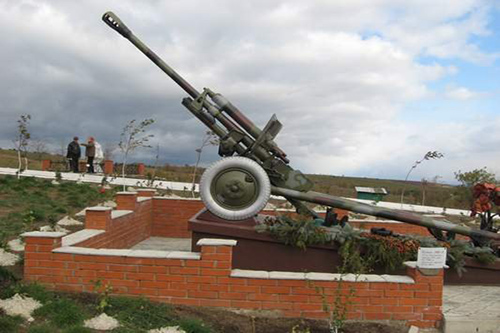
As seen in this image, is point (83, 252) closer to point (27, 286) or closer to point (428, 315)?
point (27, 286)

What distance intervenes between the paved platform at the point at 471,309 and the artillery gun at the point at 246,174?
3.08 ft

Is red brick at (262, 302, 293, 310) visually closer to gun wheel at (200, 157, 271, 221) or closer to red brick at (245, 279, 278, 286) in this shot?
red brick at (245, 279, 278, 286)

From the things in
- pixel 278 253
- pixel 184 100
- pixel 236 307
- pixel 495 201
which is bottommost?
pixel 236 307

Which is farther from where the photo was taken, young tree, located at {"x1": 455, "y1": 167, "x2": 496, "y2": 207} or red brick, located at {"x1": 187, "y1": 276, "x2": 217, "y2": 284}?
young tree, located at {"x1": 455, "y1": 167, "x2": 496, "y2": 207}

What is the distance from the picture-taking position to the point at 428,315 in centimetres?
512

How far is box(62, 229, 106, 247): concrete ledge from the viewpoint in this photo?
19.4 ft

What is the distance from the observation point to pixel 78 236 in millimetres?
6465

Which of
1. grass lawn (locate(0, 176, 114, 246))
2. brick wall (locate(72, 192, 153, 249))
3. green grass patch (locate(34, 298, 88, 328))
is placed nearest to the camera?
green grass patch (locate(34, 298, 88, 328))

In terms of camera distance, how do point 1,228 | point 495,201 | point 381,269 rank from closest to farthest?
point 381,269
point 495,201
point 1,228

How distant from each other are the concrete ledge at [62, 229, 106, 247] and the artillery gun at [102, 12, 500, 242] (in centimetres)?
165

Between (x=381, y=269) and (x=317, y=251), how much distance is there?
0.92 metres

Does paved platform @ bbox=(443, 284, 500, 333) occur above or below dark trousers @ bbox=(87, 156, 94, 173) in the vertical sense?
below

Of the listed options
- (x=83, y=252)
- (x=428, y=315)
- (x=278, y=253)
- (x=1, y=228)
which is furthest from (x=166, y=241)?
(x=428, y=315)

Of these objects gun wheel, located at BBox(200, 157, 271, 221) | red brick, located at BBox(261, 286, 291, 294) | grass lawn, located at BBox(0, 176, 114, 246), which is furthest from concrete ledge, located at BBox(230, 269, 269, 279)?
grass lawn, located at BBox(0, 176, 114, 246)
